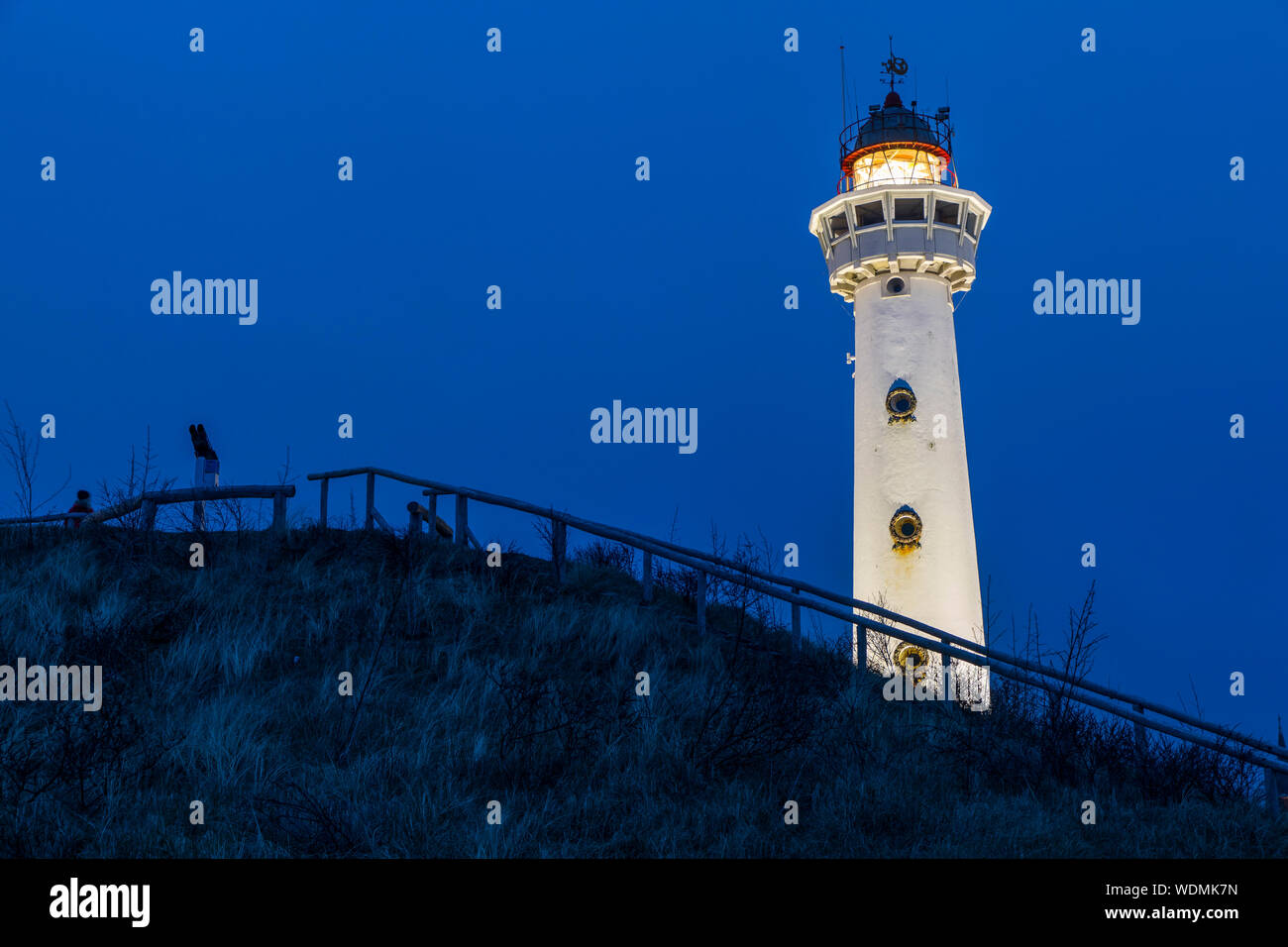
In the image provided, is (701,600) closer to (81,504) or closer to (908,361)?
Result: (81,504)

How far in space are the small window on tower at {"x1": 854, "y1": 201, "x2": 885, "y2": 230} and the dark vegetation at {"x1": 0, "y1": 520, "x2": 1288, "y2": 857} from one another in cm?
1438

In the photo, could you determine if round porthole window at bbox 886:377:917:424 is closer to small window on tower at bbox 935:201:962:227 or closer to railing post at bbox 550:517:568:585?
small window on tower at bbox 935:201:962:227

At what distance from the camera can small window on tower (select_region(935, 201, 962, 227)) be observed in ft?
82.3

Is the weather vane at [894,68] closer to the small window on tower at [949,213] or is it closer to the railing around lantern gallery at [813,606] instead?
the small window on tower at [949,213]

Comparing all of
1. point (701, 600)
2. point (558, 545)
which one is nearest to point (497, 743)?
point (701, 600)

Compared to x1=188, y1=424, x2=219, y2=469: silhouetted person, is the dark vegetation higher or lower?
lower

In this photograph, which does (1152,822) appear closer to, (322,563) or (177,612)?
(177,612)

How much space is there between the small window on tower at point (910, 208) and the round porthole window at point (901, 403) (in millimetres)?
3940

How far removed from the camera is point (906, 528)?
74.0 ft

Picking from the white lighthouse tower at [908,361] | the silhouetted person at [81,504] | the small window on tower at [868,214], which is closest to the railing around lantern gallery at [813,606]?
the silhouetted person at [81,504]

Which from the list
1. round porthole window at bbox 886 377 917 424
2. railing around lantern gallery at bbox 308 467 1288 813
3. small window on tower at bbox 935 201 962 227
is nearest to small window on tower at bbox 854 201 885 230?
small window on tower at bbox 935 201 962 227

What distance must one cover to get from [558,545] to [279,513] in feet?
12.7
